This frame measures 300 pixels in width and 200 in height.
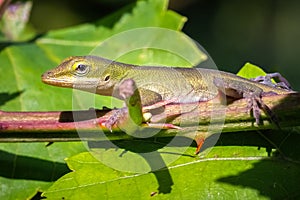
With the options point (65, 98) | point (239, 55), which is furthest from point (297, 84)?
point (65, 98)

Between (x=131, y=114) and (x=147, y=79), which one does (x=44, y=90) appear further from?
(x=131, y=114)

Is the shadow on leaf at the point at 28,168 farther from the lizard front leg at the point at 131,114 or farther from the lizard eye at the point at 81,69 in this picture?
the lizard front leg at the point at 131,114

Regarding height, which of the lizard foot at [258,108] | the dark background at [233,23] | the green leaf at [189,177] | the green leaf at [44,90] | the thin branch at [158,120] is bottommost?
the dark background at [233,23]

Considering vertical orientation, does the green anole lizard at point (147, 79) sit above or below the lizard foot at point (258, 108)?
below

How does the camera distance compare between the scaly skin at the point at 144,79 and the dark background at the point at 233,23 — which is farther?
the dark background at the point at 233,23

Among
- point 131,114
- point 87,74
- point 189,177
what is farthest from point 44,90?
point 131,114

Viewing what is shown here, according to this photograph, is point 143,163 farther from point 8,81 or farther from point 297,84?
point 297,84

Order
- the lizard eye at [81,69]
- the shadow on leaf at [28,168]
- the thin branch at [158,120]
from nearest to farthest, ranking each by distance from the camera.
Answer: the thin branch at [158,120] < the shadow on leaf at [28,168] < the lizard eye at [81,69]

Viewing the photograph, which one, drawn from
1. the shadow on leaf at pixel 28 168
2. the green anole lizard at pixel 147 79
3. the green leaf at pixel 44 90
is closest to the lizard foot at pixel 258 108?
the green anole lizard at pixel 147 79

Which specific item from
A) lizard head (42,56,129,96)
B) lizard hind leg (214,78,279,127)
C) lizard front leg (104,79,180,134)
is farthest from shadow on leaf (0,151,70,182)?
lizard hind leg (214,78,279,127)
